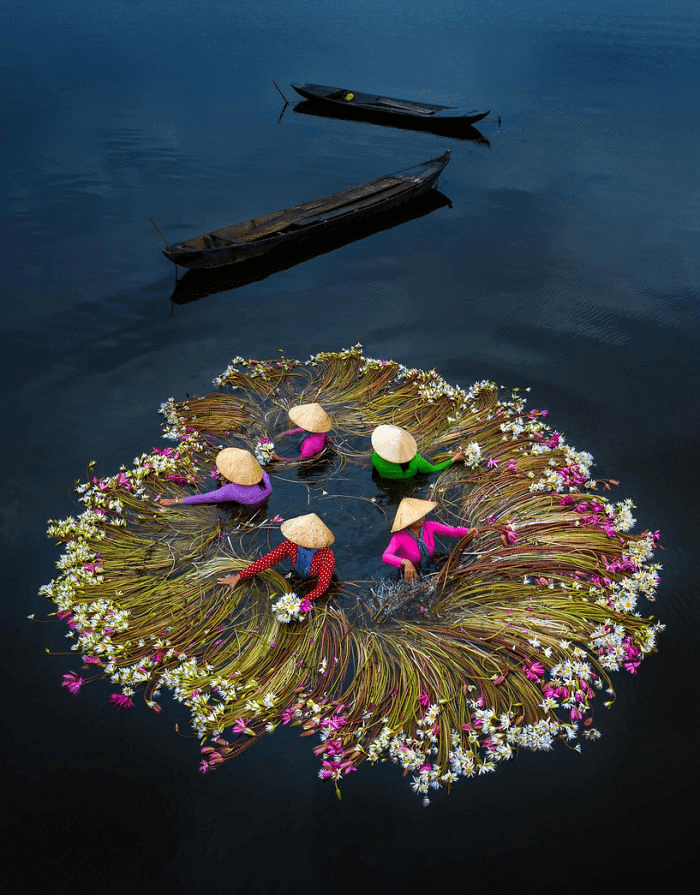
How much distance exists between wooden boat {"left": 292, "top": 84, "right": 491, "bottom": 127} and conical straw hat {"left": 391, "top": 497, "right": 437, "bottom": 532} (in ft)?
65.8

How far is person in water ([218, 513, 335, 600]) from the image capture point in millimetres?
6750

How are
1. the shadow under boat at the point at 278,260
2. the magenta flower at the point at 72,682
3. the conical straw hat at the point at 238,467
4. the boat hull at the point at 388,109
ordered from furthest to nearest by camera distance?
the boat hull at the point at 388,109, the shadow under boat at the point at 278,260, the conical straw hat at the point at 238,467, the magenta flower at the point at 72,682

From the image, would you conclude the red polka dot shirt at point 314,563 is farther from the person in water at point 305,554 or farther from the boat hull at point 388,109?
the boat hull at point 388,109

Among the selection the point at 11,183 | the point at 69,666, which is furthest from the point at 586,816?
the point at 11,183

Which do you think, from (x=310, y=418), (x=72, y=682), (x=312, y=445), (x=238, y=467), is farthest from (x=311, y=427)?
(x=72, y=682)

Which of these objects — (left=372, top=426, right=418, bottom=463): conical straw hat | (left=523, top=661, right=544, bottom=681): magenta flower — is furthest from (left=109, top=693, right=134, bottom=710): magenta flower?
(left=523, top=661, right=544, bottom=681): magenta flower

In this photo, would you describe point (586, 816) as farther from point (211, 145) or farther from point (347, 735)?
point (211, 145)

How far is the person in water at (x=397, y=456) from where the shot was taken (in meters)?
7.94

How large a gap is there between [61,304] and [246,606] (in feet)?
30.5

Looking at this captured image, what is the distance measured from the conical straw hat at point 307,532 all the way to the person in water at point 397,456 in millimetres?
1529

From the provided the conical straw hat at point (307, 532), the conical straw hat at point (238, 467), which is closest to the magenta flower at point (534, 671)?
the conical straw hat at point (307, 532)

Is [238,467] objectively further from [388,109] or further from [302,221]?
[388,109]

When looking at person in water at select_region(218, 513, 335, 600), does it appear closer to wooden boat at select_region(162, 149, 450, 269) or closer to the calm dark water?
the calm dark water

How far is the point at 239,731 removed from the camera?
6133 millimetres
